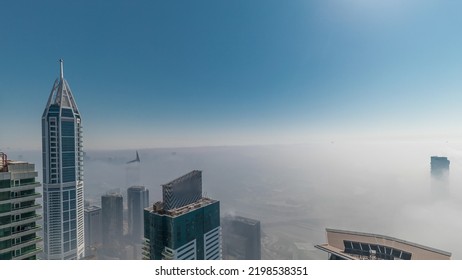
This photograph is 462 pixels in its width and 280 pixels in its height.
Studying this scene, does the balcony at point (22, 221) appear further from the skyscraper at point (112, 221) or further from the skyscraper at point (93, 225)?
the skyscraper at point (93, 225)

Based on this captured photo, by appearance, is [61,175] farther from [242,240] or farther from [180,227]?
[242,240]

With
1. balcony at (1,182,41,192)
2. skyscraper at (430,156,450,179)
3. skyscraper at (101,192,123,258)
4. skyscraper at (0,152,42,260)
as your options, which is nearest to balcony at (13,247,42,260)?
skyscraper at (0,152,42,260)

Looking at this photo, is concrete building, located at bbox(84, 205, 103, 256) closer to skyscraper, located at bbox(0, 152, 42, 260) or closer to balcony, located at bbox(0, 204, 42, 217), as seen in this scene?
skyscraper, located at bbox(0, 152, 42, 260)

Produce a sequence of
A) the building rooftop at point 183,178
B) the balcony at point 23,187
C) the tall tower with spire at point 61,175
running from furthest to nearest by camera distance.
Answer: the tall tower with spire at point 61,175
the building rooftop at point 183,178
the balcony at point 23,187

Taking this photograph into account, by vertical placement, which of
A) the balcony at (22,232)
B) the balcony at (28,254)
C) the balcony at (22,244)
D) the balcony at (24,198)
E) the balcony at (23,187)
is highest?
the balcony at (23,187)

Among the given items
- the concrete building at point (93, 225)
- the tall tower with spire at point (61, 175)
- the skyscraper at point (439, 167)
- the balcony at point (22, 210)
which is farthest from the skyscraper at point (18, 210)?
the concrete building at point (93, 225)
